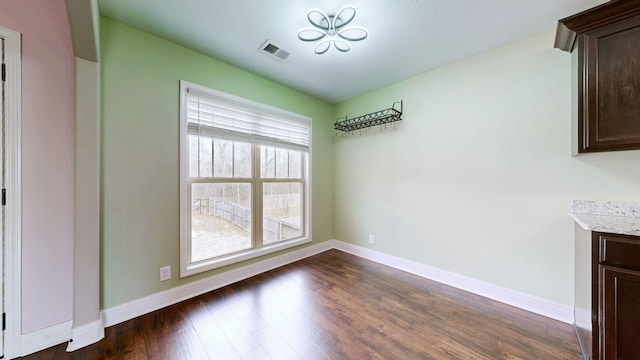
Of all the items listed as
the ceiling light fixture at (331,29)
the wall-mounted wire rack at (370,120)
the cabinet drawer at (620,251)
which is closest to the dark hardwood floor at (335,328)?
the cabinet drawer at (620,251)

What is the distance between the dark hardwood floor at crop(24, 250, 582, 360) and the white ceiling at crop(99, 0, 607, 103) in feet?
8.25

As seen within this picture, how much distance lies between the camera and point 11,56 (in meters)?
1.46

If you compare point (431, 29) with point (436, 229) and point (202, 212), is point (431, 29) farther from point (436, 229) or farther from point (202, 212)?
point (202, 212)

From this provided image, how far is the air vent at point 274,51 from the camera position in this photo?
2.15 meters

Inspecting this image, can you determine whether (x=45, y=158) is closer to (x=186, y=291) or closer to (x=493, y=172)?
(x=186, y=291)

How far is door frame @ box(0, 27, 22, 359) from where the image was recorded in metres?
1.44

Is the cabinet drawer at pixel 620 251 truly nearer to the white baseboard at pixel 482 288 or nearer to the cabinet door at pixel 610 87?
the cabinet door at pixel 610 87

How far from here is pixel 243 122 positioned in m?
2.66

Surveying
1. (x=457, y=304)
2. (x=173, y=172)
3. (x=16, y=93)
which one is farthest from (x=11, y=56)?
(x=457, y=304)

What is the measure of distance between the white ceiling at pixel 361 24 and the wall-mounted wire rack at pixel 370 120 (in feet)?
1.76

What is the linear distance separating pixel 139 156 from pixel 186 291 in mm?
1379

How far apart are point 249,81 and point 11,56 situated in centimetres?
175

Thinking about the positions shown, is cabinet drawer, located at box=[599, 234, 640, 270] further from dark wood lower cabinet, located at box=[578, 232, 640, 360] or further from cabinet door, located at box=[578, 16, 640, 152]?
cabinet door, located at box=[578, 16, 640, 152]

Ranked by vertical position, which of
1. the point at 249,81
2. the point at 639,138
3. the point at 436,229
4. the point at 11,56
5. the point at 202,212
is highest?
the point at 249,81
